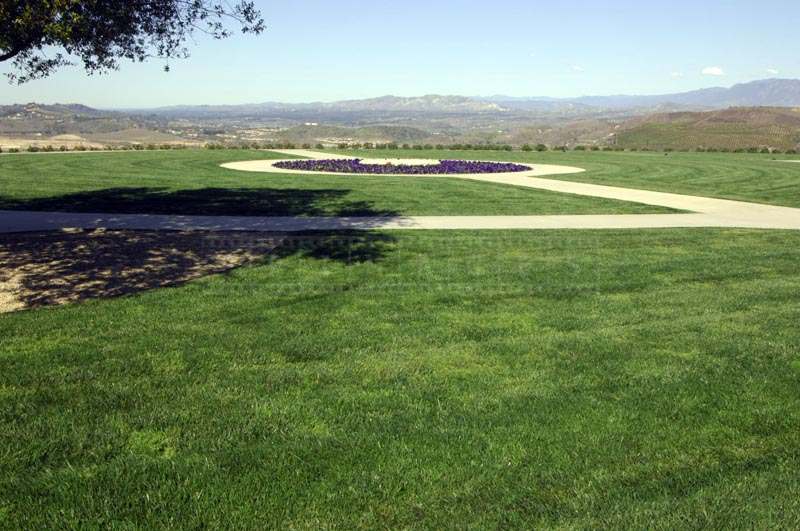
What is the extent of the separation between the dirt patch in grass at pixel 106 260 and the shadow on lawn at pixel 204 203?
2.78 m

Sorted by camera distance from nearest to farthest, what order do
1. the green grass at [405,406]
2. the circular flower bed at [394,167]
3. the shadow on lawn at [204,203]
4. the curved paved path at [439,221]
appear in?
the green grass at [405,406], the curved paved path at [439,221], the shadow on lawn at [204,203], the circular flower bed at [394,167]

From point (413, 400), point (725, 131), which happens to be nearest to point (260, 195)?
point (413, 400)

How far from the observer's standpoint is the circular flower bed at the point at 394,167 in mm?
24719

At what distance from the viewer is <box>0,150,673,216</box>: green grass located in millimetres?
14203

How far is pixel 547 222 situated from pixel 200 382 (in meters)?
9.51

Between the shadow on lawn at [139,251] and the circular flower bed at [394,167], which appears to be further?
the circular flower bed at [394,167]

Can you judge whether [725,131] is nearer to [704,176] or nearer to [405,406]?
[704,176]

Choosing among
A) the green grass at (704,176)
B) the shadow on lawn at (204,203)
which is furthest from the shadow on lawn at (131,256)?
the green grass at (704,176)

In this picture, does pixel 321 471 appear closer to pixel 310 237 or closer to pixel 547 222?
pixel 310 237

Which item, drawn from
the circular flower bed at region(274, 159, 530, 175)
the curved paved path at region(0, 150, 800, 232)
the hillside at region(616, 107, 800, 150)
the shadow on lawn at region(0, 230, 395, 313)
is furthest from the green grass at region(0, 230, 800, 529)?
the hillside at region(616, 107, 800, 150)

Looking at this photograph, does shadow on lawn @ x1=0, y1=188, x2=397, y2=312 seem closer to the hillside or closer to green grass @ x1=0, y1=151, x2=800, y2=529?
green grass @ x1=0, y1=151, x2=800, y2=529

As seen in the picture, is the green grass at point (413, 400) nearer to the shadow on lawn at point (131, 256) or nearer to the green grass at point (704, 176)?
the shadow on lawn at point (131, 256)

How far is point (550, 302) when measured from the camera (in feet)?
24.6

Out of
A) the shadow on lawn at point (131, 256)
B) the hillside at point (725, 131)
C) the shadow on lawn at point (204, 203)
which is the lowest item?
the shadow on lawn at point (131, 256)
